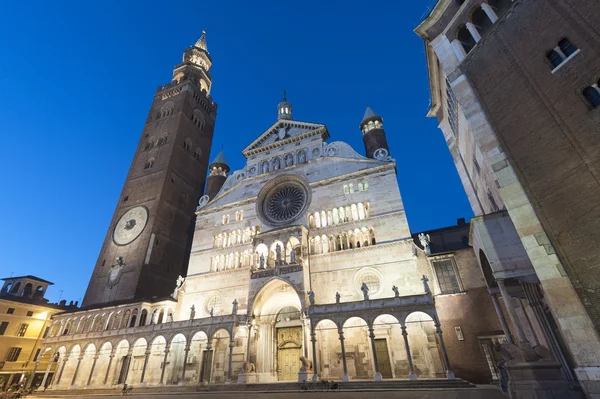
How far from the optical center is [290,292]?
24.3m

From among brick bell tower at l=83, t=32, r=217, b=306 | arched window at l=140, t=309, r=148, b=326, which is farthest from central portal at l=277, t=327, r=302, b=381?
brick bell tower at l=83, t=32, r=217, b=306

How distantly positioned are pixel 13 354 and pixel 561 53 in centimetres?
5201

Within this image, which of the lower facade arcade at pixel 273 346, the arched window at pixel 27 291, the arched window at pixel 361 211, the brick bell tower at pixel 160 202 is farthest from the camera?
the arched window at pixel 27 291

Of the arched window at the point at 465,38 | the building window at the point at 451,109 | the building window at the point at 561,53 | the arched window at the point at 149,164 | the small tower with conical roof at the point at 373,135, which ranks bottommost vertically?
the building window at the point at 561,53

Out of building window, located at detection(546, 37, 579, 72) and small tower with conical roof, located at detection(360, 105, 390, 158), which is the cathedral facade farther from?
building window, located at detection(546, 37, 579, 72)

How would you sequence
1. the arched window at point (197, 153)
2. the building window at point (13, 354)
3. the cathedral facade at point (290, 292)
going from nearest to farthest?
the cathedral facade at point (290, 292) → the building window at point (13, 354) → the arched window at point (197, 153)

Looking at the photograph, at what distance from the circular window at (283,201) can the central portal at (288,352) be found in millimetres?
9204

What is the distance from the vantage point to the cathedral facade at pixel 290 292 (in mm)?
19438

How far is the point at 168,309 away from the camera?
89.0ft

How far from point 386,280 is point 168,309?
761 inches

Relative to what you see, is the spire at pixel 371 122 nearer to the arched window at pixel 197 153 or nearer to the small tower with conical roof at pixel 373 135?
the small tower with conical roof at pixel 373 135

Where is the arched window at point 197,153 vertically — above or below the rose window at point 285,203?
above

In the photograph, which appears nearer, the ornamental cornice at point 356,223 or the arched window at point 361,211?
the ornamental cornice at point 356,223

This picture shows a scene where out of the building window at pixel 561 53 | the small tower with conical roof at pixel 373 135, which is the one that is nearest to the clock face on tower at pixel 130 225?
the small tower with conical roof at pixel 373 135
